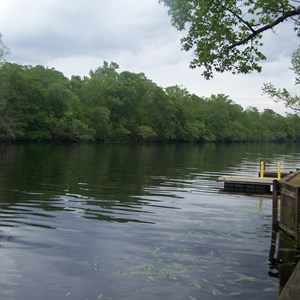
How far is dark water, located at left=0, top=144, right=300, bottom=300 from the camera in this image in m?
8.06

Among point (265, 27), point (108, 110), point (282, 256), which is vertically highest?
point (108, 110)

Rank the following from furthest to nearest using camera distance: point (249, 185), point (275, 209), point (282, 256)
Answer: point (249, 185) < point (275, 209) < point (282, 256)

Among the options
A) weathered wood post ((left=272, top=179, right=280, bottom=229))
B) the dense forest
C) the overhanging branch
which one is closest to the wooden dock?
weathered wood post ((left=272, top=179, right=280, bottom=229))

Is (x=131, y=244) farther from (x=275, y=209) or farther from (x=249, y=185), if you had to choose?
(x=249, y=185)

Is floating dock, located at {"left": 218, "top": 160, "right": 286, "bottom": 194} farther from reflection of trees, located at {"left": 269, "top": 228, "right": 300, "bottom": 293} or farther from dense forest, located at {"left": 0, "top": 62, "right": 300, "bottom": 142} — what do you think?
dense forest, located at {"left": 0, "top": 62, "right": 300, "bottom": 142}

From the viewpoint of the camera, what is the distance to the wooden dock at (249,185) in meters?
22.3

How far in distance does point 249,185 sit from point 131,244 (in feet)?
42.8

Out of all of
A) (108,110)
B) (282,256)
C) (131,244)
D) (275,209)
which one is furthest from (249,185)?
(108,110)

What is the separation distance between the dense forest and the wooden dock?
51571 mm

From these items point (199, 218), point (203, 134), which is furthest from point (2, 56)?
point (203, 134)

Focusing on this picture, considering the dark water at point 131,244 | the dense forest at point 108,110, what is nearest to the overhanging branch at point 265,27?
the dark water at point 131,244

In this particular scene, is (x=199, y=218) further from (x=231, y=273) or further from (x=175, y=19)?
(x=175, y=19)

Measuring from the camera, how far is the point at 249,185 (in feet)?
74.5

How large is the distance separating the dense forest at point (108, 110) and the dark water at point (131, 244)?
173ft
